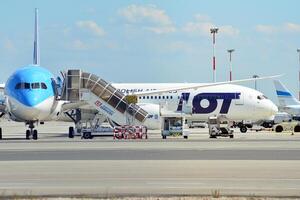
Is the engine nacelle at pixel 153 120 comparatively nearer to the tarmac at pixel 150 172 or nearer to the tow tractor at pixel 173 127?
the tow tractor at pixel 173 127

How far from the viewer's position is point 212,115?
181 ft

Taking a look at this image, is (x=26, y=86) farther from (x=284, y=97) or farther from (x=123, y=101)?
(x=284, y=97)

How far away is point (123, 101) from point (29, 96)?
6.83 meters

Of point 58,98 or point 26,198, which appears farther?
point 58,98

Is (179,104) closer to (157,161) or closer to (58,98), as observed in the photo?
(58,98)

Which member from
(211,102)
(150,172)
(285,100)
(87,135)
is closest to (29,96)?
(87,135)

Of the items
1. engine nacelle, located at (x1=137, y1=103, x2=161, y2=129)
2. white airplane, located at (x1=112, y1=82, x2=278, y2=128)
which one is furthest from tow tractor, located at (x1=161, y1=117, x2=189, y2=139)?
white airplane, located at (x1=112, y1=82, x2=278, y2=128)

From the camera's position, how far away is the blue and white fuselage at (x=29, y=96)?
4275cm

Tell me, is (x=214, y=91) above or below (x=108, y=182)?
above

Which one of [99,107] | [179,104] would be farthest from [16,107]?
[179,104]

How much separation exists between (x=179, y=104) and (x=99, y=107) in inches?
454

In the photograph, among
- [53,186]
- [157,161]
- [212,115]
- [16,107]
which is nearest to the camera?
[53,186]

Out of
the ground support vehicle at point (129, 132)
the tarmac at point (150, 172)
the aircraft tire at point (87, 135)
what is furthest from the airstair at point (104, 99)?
the tarmac at point (150, 172)

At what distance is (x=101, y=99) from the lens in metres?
46.2
